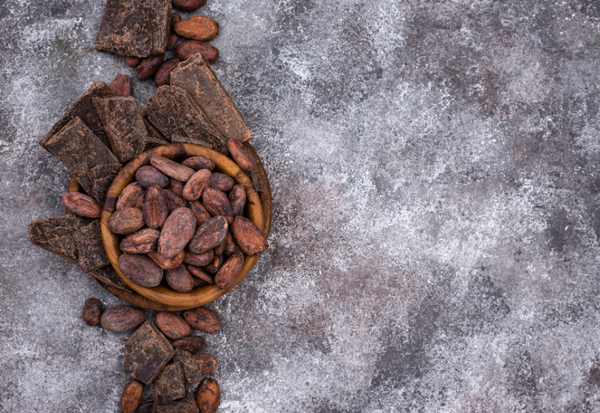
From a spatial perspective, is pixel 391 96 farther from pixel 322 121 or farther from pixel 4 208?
pixel 4 208

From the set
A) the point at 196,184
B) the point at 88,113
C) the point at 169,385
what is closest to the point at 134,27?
the point at 88,113

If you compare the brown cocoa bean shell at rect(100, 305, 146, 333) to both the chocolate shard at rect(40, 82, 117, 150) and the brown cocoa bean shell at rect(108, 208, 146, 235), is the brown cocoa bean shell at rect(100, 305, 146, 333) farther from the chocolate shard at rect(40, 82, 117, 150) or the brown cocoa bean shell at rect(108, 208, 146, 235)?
the chocolate shard at rect(40, 82, 117, 150)

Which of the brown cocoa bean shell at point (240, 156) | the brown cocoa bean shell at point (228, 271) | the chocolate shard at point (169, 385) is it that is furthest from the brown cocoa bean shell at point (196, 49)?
the chocolate shard at point (169, 385)

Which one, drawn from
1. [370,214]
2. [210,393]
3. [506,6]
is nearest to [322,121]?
[370,214]

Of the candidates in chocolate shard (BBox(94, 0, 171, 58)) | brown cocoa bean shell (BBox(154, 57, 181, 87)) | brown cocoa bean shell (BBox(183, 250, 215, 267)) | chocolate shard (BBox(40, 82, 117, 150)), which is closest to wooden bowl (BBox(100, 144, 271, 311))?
brown cocoa bean shell (BBox(183, 250, 215, 267))

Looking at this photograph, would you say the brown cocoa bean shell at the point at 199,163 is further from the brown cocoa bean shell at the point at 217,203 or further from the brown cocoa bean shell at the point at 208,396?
the brown cocoa bean shell at the point at 208,396
